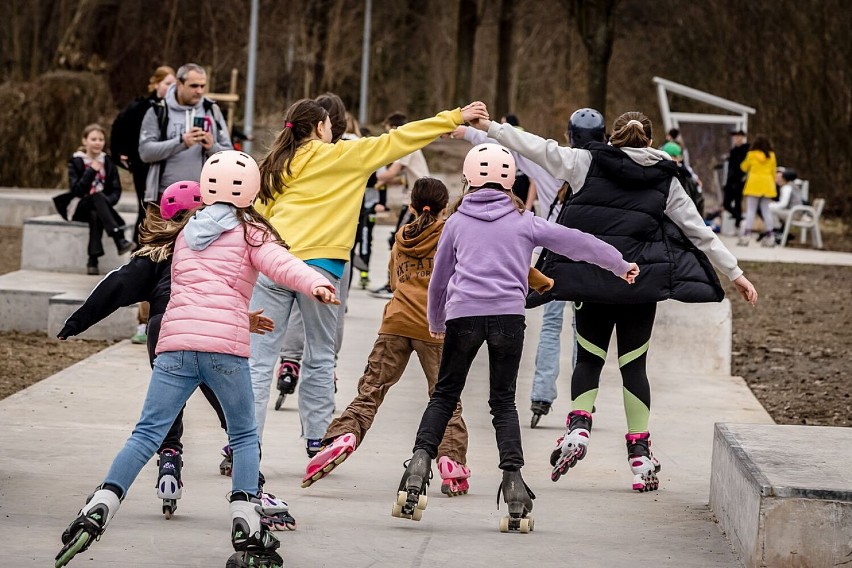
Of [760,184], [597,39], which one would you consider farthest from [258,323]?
[597,39]

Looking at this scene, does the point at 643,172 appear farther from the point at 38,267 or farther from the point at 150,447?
the point at 38,267

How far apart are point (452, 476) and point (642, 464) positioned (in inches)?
36.3

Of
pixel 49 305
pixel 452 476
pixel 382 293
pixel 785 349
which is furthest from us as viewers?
pixel 382 293

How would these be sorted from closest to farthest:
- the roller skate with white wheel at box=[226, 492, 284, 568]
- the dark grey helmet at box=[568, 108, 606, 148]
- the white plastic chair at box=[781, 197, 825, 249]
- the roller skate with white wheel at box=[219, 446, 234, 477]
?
the roller skate with white wheel at box=[226, 492, 284, 568]
the roller skate with white wheel at box=[219, 446, 234, 477]
the dark grey helmet at box=[568, 108, 606, 148]
the white plastic chair at box=[781, 197, 825, 249]

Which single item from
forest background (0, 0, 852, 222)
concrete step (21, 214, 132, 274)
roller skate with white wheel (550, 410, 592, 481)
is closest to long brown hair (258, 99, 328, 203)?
roller skate with white wheel (550, 410, 592, 481)

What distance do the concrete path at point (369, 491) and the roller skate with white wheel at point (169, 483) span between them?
9 centimetres

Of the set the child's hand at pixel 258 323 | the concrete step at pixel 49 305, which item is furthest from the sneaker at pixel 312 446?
the concrete step at pixel 49 305

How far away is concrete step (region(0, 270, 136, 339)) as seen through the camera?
11.0 metres

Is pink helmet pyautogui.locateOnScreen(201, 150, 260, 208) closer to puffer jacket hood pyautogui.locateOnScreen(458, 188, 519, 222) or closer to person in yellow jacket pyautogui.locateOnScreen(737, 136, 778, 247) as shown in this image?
puffer jacket hood pyautogui.locateOnScreen(458, 188, 519, 222)

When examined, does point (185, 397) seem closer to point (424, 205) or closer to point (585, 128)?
point (424, 205)

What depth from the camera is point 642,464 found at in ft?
22.0

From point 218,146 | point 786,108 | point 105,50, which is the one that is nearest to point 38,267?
point 218,146

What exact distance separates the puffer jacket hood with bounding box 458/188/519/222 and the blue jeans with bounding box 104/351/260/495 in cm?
129

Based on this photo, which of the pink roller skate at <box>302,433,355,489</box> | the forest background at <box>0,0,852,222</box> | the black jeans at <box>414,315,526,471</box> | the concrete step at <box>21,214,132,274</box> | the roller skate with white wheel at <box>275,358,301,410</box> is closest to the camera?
the black jeans at <box>414,315,526,471</box>
